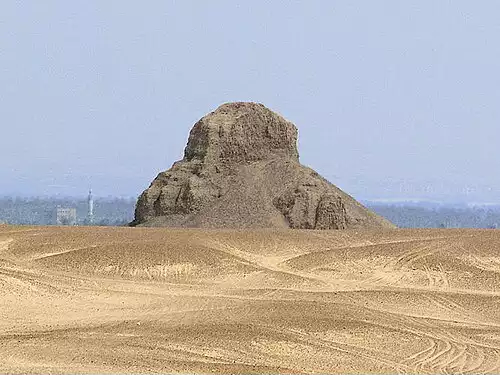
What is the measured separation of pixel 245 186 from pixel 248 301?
22.2 meters

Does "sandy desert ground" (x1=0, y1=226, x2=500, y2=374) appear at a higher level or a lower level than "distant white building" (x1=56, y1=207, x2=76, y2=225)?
lower

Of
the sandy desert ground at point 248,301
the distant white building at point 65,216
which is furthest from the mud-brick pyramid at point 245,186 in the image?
the distant white building at point 65,216

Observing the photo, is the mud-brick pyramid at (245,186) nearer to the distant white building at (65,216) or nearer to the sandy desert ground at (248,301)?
the sandy desert ground at (248,301)

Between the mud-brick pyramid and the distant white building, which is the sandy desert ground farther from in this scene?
the distant white building

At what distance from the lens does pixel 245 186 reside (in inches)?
1507

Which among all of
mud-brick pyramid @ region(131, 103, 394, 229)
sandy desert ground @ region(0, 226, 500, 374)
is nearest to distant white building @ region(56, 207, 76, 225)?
mud-brick pyramid @ region(131, 103, 394, 229)

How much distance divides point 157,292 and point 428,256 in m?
8.93

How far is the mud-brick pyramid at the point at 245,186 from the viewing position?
36406 millimetres

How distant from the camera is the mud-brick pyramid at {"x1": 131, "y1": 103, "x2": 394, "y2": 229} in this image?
119ft

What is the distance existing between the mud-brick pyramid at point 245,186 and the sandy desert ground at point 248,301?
8464mm

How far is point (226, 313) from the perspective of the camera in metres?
14.8

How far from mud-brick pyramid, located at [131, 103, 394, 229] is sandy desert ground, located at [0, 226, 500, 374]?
27.8 feet

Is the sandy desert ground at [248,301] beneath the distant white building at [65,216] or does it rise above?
beneath

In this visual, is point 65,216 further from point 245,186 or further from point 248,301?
point 248,301
